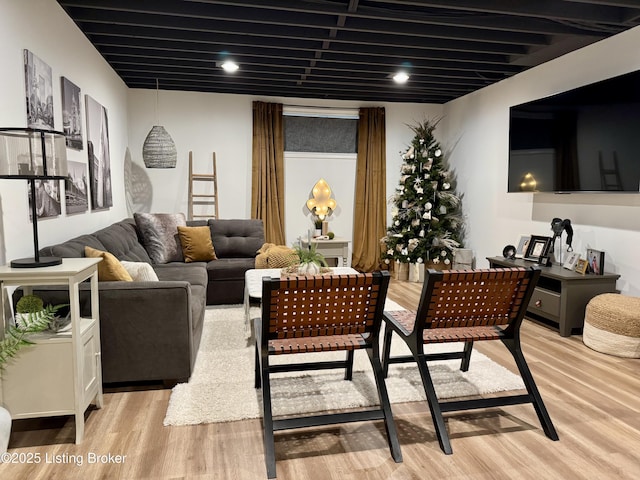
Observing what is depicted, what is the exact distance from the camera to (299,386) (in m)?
2.80

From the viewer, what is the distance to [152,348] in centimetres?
266

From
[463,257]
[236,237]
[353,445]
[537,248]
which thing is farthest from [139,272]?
[463,257]

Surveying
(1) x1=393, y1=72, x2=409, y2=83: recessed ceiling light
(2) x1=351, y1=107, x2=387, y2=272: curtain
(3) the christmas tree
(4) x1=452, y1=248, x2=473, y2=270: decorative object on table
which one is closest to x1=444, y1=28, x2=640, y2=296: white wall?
(4) x1=452, y1=248, x2=473, y2=270: decorative object on table

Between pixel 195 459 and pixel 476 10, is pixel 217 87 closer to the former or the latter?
pixel 476 10

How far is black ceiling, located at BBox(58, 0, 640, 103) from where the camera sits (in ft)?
10.8

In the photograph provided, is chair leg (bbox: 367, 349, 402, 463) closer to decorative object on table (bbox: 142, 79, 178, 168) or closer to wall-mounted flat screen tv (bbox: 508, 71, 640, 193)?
wall-mounted flat screen tv (bbox: 508, 71, 640, 193)

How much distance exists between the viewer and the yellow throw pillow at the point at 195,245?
4832mm

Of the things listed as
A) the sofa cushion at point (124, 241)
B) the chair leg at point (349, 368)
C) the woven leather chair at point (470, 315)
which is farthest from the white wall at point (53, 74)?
the woven leather chair at point (470, 315)

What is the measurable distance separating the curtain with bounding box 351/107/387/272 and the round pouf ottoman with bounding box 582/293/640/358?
131 inches

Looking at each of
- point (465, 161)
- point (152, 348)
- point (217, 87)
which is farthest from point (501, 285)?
point (217, 87)

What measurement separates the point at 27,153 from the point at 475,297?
2181 millimetres

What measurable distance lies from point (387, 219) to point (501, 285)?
4.45 meters

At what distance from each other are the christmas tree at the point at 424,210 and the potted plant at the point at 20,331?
451cm

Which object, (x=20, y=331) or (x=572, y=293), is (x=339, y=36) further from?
(x=20, y=331)
